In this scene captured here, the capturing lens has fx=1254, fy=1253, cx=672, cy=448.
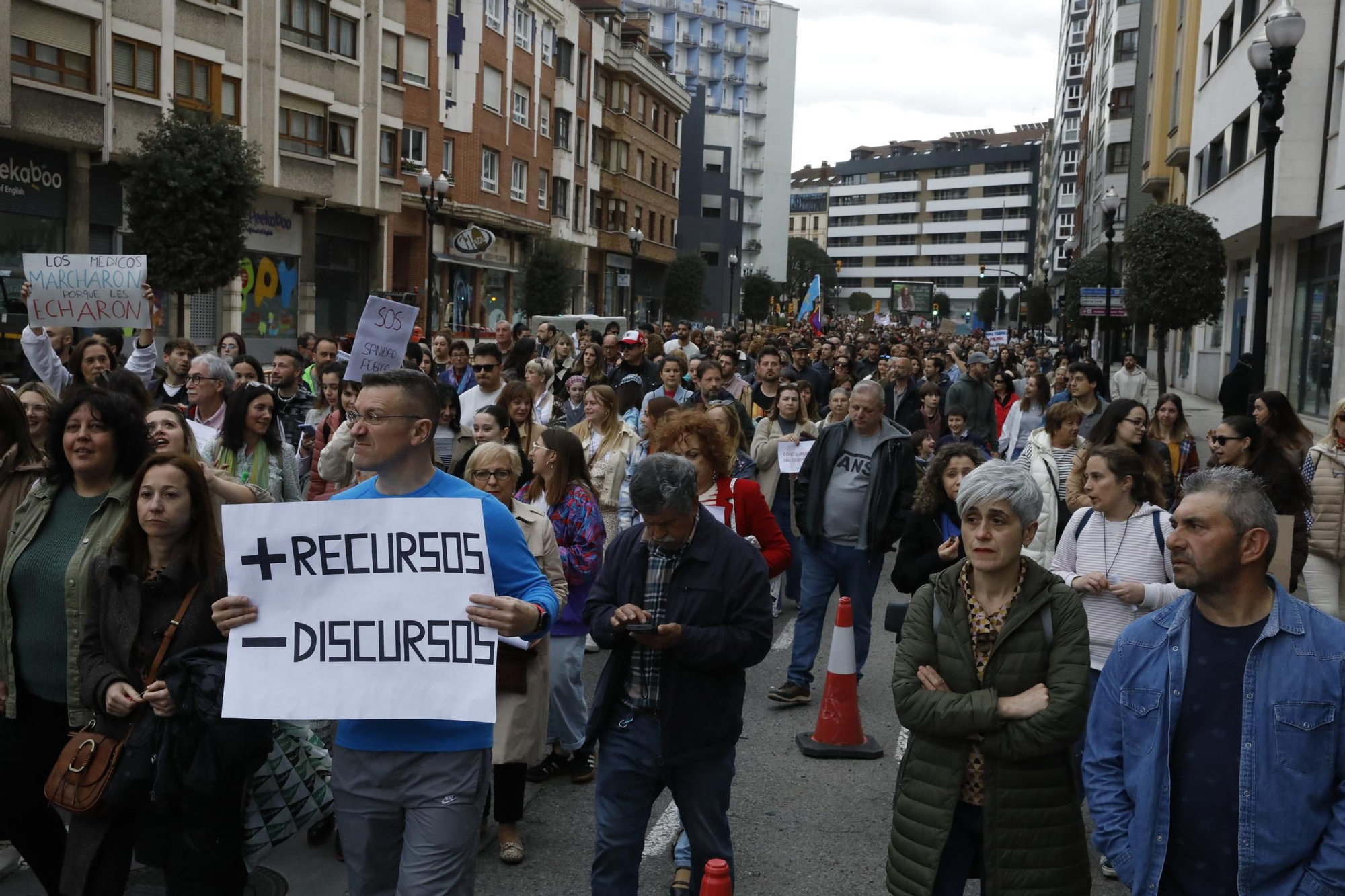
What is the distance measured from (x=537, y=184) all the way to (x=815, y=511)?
4387 centimetres

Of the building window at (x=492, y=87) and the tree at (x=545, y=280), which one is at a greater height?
the building window at (x=492, y=87)

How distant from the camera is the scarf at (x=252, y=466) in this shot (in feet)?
23.6

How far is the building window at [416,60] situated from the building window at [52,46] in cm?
1434

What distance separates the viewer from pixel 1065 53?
118188mm

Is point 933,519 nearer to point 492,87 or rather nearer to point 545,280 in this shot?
point 545,280

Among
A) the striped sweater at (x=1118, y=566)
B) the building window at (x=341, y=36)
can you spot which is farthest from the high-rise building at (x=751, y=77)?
the striped sweater at (x=1118, y=566)

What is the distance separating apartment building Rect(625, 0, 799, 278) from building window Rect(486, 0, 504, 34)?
237 ft

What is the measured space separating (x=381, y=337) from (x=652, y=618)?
684 centimetres

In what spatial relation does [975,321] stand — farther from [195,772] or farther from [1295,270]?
[195,772]

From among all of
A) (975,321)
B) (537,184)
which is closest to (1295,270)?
(537,184)

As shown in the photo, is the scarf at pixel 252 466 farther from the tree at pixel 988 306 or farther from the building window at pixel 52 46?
the tree at pixel 988 306

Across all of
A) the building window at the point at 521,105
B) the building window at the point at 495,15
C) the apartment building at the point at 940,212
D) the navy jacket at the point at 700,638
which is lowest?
the navy jacket at the point at 700,638

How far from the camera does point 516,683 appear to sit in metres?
5.16

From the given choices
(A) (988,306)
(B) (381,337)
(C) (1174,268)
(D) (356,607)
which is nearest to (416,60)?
(C) (1174,268)
